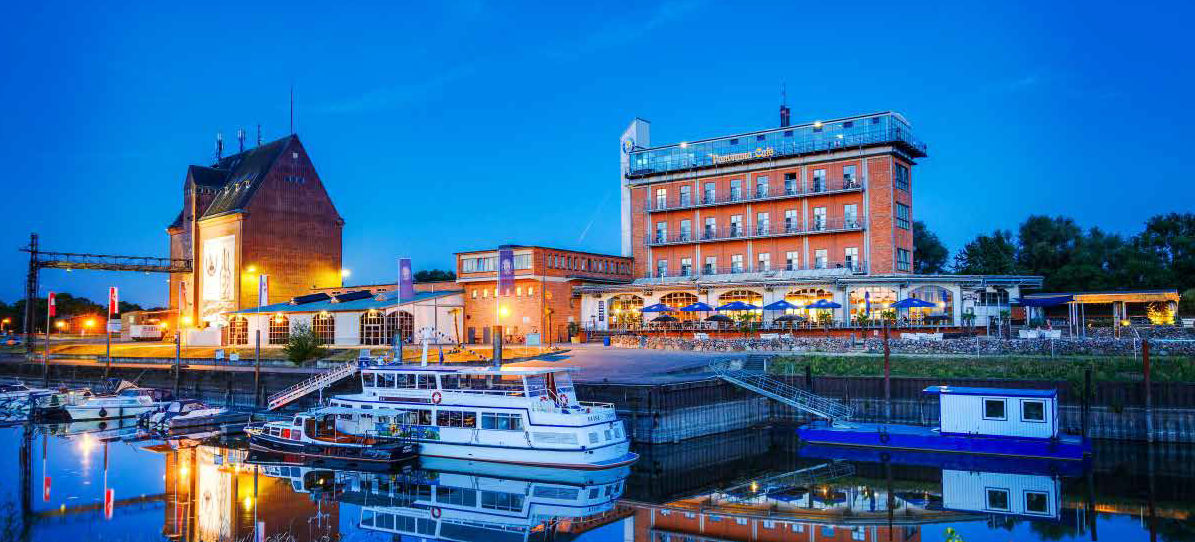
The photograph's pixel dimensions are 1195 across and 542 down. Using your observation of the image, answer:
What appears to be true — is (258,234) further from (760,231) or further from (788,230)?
(788,230)

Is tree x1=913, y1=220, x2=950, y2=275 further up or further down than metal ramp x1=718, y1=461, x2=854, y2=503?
further up

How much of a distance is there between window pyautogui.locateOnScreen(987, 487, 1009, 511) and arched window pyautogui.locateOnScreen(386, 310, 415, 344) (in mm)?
46054

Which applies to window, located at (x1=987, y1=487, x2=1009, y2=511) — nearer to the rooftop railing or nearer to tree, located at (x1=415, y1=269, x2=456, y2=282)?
the rooftop railing

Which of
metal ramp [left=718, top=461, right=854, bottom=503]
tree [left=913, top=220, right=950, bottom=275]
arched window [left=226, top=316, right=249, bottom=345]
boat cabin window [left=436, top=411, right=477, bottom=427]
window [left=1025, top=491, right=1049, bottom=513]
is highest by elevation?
tree [left=913, top=220, right=950, bottom=275]

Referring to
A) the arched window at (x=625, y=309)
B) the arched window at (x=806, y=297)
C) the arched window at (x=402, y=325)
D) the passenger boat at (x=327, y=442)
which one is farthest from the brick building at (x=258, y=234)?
the arched window at (x=806, y=297)

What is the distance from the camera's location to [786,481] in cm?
2973

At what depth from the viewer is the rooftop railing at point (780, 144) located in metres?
63.1

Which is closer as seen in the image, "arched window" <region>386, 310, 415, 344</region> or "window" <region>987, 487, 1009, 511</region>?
"window" <region>987, 487, 1009, 511</region>

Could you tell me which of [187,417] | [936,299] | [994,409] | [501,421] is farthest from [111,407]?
[936,299]

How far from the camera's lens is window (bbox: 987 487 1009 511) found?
85.6 feet

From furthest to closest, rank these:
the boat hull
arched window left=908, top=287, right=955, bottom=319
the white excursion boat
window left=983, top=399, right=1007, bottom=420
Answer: arched window left=908, top=287, right=955, bottom=319 < the white excursion boat < window left=983, top=399, right=1007, bottom=420 < the boat hull

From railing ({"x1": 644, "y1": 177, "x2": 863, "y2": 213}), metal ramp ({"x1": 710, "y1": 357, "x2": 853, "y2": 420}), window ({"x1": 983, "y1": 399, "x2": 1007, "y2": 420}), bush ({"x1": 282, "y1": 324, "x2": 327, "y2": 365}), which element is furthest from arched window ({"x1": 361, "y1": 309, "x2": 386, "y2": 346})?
window ({"x1": 983, "y1": 399, "x2": 1007, "y2": 420})

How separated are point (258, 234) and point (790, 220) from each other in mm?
51216

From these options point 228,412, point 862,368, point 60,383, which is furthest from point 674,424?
→ point 60,383
